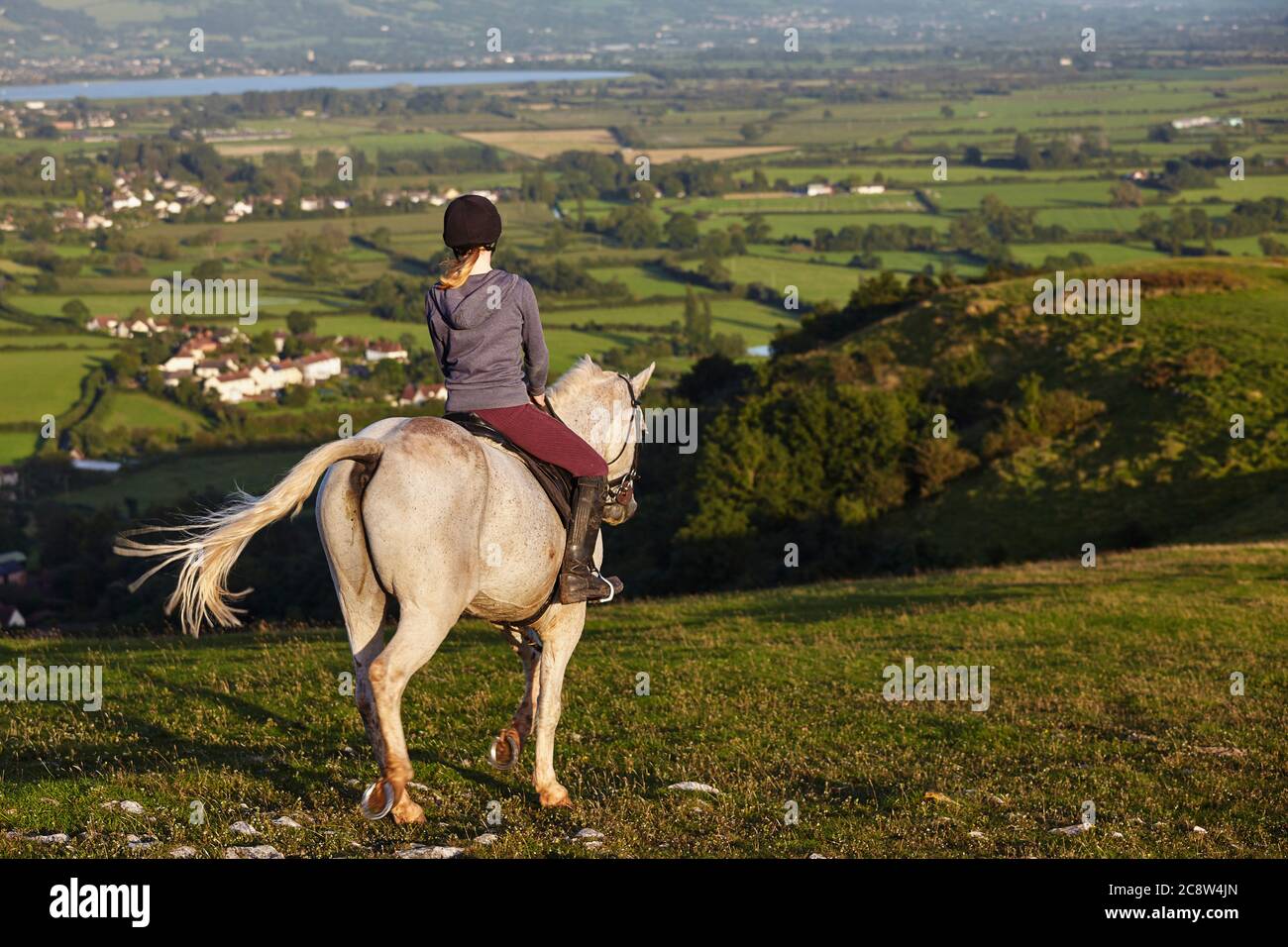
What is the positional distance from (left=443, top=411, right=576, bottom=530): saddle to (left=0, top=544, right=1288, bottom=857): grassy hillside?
2158mm

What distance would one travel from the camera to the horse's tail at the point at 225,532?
8.92m

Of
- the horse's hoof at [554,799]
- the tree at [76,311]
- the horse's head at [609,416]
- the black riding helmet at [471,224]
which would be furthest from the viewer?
the tree at [76,311]

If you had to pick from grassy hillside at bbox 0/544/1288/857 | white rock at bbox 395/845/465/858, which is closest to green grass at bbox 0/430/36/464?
grassy hillside at bbox 0/544/1288/857

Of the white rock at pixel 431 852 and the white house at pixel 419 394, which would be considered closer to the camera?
the white rock at pixel 431 852

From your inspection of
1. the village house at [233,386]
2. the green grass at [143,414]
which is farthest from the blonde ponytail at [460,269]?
the village house at [233,386]

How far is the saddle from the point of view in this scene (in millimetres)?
9742

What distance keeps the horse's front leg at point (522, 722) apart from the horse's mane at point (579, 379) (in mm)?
1883

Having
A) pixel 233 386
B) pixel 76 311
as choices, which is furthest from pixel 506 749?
pixel 76 311

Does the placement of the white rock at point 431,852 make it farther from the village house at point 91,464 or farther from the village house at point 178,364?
the village house at point 178,364

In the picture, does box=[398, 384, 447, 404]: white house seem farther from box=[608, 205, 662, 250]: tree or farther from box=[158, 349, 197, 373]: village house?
box=[608, 205, 662, 250]: tree

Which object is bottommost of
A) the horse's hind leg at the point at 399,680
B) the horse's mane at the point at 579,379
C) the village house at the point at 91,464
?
the village house at the point at 91,464
